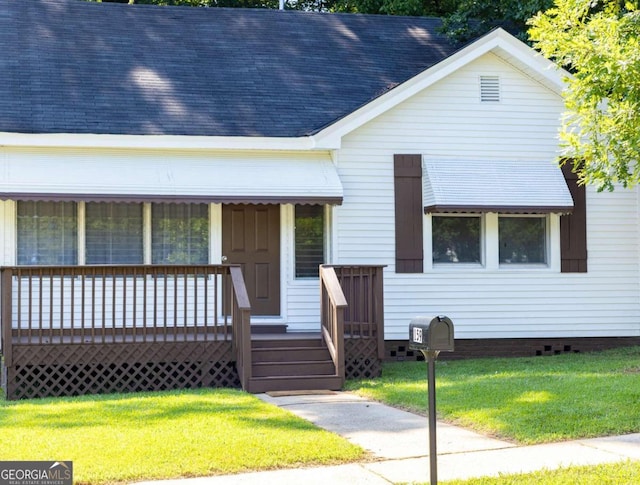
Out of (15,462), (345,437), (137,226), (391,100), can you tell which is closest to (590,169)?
(391,100)

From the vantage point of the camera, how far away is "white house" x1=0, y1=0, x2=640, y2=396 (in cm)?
1267

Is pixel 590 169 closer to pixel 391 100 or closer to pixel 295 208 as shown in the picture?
pixel 391 100

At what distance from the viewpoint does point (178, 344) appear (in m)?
11.4

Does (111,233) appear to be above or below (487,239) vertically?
above

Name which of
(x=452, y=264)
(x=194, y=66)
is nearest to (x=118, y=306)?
Result: (x=194, y=66)

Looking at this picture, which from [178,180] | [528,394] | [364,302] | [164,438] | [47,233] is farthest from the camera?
[47,233]

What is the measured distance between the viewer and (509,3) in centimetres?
1675

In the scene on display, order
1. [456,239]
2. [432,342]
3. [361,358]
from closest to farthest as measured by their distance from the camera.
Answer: [432,342], [361,358], [456,239]

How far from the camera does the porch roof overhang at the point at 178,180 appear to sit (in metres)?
12.0

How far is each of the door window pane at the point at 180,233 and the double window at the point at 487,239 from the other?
3.52 m

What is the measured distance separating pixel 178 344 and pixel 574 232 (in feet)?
21.4

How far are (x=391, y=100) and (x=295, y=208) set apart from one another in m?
2.18

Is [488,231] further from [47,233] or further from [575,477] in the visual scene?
[575,477]

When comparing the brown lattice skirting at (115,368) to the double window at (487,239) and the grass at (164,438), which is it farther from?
the double window at (487,239)
